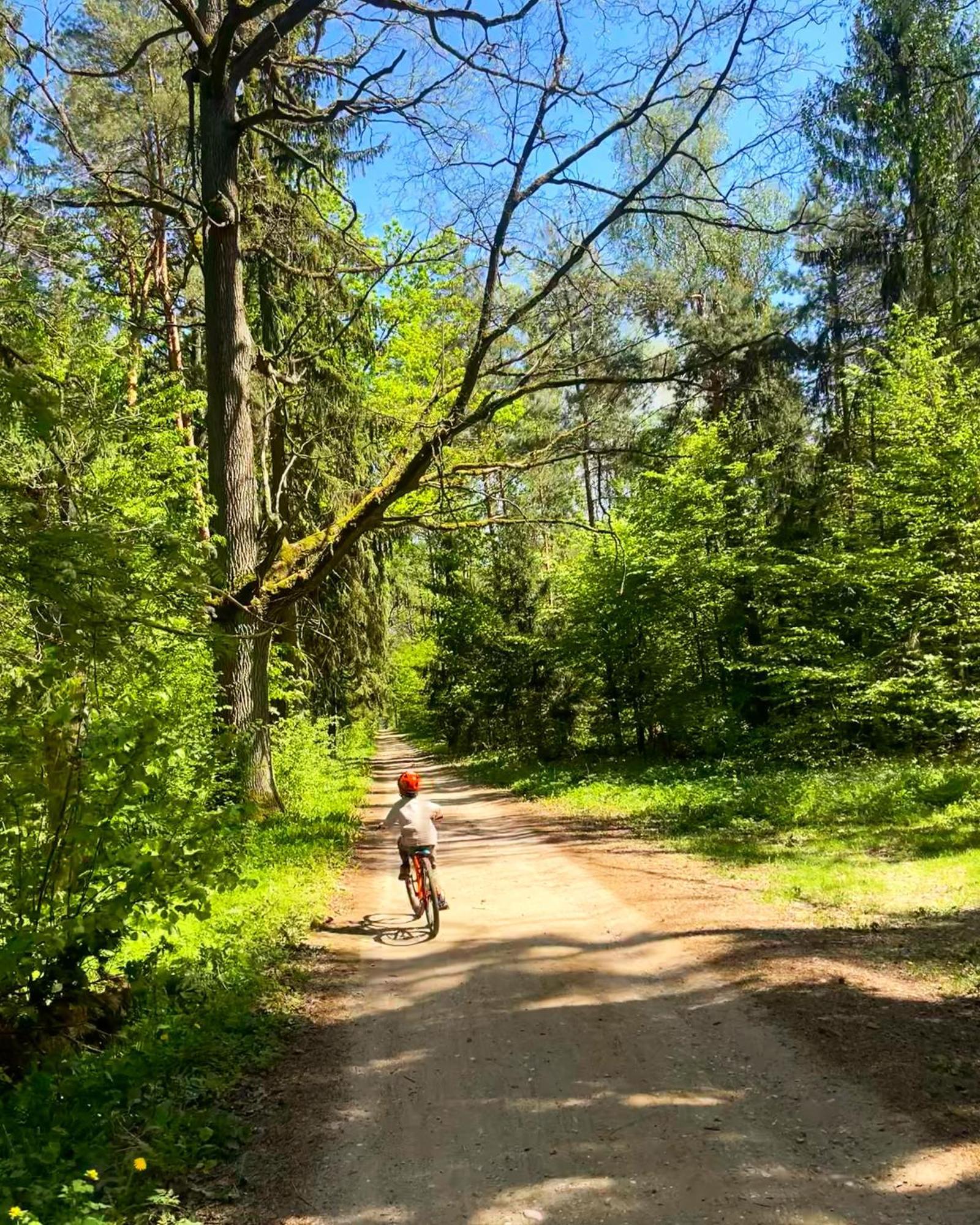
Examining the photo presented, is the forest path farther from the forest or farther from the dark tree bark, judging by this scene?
the dark tree bark

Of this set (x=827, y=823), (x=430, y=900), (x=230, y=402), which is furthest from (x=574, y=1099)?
(x=230, y=402)

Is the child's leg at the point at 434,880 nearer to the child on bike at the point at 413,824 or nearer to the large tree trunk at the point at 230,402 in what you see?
the child on bike at the point at 413,824

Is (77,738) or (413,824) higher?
(77,738)

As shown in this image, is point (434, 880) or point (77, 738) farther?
point (434, 880)

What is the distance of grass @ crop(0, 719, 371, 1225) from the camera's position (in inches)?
126

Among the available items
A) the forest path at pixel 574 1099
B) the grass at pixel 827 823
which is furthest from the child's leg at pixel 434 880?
the grass at pixel 827 823

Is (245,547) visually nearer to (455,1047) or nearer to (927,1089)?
(455,1047)

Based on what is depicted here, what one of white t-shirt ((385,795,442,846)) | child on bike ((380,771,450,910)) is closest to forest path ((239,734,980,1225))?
child on bike ((380,771,450,910))

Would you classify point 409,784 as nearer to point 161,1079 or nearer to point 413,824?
point 413,824

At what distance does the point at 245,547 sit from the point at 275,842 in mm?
4029

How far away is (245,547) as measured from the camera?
11164 millimetres

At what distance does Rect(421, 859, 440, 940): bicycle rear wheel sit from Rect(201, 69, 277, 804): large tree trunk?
438 cm

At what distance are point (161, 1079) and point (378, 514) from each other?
7.60 metres

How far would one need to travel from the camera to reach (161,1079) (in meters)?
4.15
